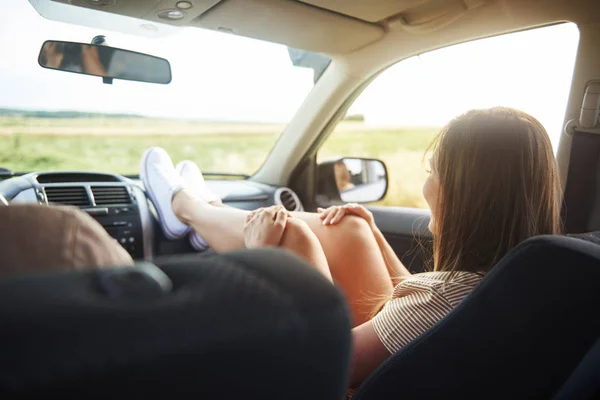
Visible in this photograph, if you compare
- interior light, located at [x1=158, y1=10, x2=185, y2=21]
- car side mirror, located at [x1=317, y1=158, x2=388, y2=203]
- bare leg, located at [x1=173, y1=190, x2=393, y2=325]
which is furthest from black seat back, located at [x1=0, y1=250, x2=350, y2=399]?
car side mirror, located at [x1=317, y1=158, x2=388, y2=203]

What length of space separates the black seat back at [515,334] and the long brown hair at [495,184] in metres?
0.50

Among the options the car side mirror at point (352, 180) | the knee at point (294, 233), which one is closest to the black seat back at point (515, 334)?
the knee at point (294, 233)

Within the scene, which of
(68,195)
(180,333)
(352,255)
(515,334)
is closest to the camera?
(180,333)

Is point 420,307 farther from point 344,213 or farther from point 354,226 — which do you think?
point 344,213

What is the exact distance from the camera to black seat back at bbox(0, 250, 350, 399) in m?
0.43

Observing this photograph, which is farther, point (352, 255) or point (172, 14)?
point (172, 14)

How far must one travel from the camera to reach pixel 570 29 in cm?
245

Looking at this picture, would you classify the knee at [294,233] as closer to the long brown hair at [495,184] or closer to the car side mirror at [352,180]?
the long brown hair at [495,184]

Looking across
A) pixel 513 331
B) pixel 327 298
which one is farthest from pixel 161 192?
pixel 327 298

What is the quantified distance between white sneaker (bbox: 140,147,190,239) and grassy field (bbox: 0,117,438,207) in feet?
0.74

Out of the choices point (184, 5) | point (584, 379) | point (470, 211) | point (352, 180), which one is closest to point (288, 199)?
point (352, 180)

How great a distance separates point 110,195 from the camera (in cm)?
308

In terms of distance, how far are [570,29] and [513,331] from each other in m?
2.02

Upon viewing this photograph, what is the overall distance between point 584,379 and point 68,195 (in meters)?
2.67
